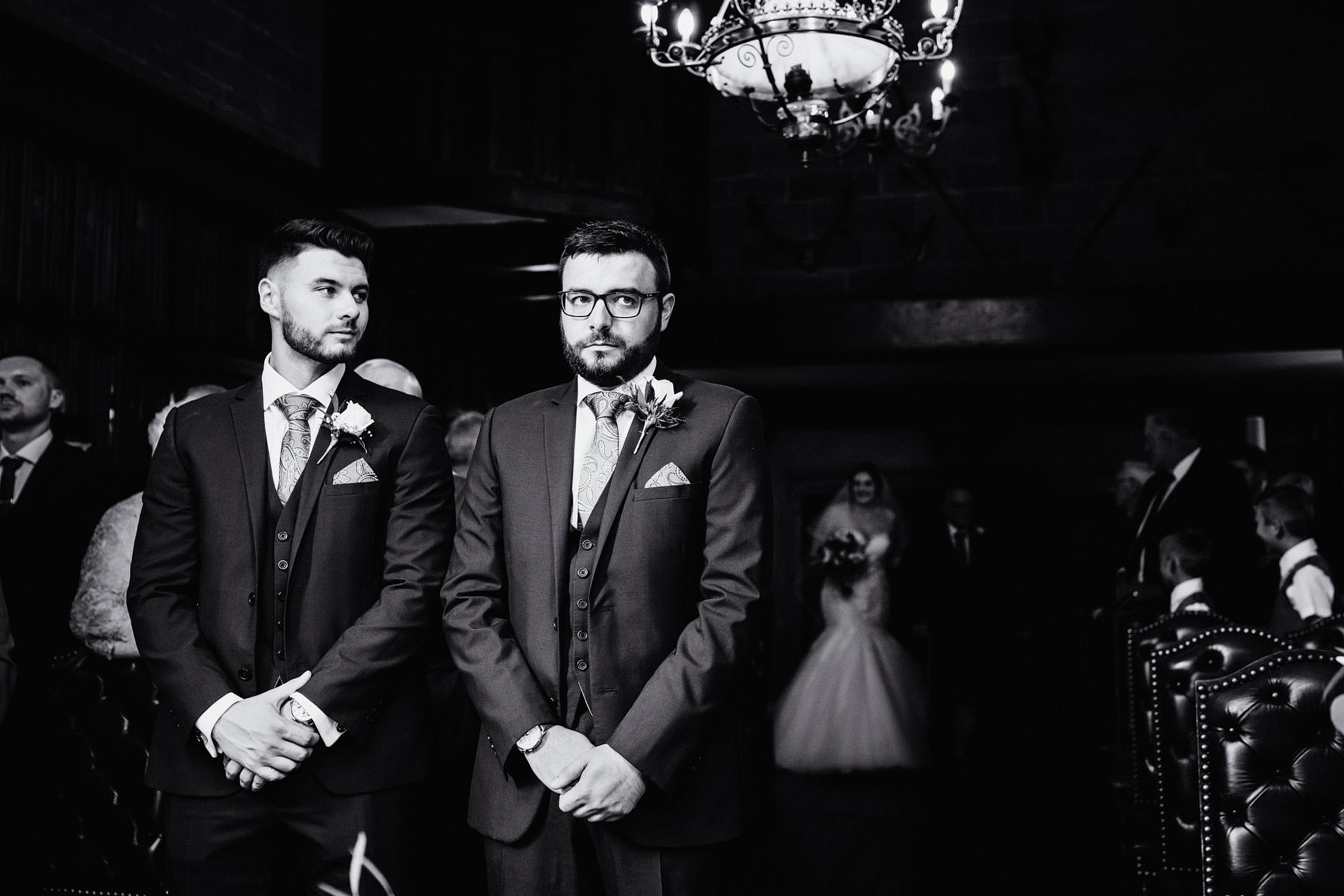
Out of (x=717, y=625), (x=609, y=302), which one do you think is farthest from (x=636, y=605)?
(x=609, y=302)

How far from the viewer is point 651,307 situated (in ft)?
7.41

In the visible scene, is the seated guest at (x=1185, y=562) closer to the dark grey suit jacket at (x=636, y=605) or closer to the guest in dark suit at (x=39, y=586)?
the dark grey suit jacket at (x=636, y=605)

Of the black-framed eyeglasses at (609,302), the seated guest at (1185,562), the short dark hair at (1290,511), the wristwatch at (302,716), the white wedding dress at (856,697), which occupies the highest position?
the black-framed eyeglasses at (609,302)

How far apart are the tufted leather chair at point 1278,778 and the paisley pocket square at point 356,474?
6.64 ft

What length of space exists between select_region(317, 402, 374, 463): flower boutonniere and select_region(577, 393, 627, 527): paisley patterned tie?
17.9 inches

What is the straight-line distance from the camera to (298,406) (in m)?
2.43

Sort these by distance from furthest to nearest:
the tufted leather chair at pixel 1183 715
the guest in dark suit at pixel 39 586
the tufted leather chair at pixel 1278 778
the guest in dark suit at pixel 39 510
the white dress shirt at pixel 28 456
A: the white dress shirt at pixel 28 456 → the guest in dark suit at pixel 39 510 → the guest in dark suit at pixel 39 586 → the tufted leather chair at pixel 1183 715 → the tufted leather chair at pixel 1278 778

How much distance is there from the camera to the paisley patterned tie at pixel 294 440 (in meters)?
2.39

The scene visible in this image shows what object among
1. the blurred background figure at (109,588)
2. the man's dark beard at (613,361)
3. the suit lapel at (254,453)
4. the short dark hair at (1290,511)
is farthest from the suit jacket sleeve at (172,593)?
the short dark hair at (1290,511)

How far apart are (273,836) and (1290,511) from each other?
13.3 ft

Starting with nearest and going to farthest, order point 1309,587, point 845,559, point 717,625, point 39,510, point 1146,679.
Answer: point 717,625
point 39,510
point 1146,679
point 1309,587
point 845,559

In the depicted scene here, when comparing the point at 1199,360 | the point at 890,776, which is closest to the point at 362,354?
the point at 890,776

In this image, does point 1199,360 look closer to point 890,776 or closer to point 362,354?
point 890,776

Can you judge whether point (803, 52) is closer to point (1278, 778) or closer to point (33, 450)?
point (1278, 778)
